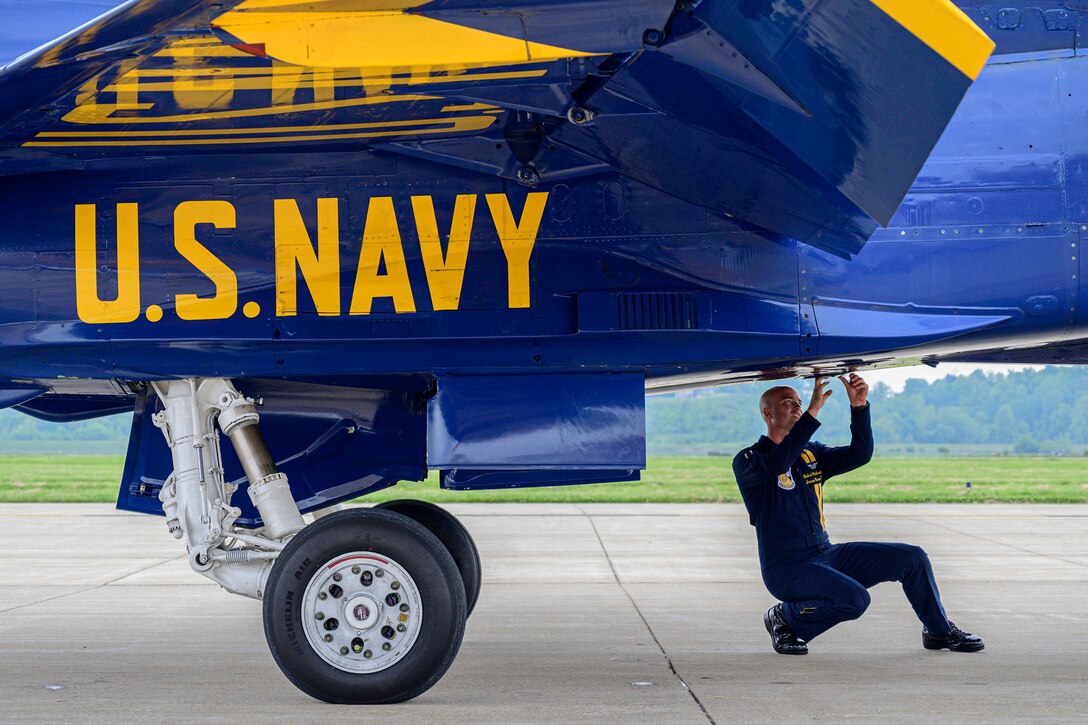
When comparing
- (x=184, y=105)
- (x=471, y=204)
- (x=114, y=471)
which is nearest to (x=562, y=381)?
(x=471, y=204)

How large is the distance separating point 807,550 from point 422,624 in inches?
91.5

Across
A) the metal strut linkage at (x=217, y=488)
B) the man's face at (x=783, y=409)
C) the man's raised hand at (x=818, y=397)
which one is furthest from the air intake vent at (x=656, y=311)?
the metal strut linkage at (x=217, y=488)

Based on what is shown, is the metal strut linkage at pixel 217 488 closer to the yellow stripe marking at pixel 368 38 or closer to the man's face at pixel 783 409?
the yellow stripe marking at pixel 368 38

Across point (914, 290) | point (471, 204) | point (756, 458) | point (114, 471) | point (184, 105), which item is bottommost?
point (114, 471)

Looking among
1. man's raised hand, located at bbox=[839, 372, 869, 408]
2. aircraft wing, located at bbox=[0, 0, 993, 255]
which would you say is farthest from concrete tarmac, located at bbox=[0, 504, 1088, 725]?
aircraft wing, located at bbox=[0, 0, 993, 255]

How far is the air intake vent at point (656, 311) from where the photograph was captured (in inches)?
236

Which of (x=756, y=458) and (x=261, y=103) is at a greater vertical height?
(x=261, y=103)

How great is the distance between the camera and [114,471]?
34.2m

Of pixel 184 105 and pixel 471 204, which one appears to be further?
pixel 471 204

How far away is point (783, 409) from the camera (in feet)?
21.9

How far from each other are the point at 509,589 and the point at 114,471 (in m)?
27.0

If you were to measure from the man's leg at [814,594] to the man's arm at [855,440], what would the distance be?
55 cm

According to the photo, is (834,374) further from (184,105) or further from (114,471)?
(114,471)

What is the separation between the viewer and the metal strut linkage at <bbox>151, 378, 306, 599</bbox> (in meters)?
5.89
